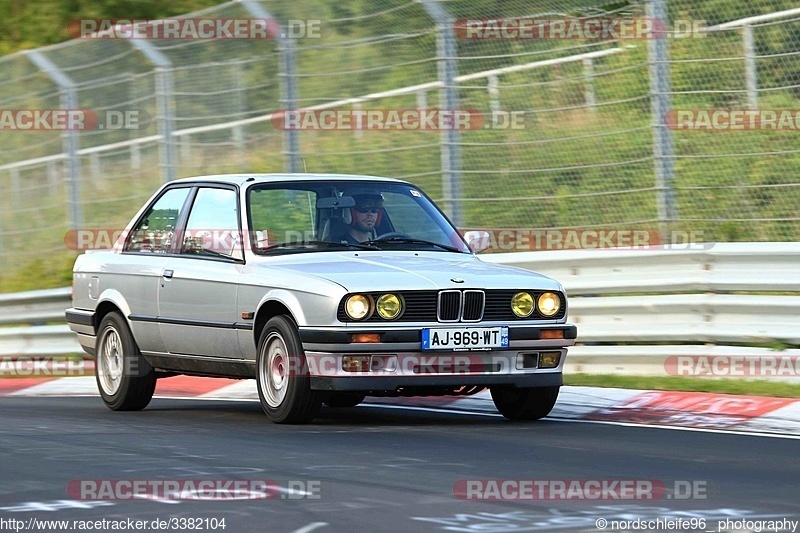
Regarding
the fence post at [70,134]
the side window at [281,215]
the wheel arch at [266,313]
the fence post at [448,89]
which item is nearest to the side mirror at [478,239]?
the side window at [281,215]

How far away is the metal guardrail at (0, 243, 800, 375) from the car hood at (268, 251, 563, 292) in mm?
2076

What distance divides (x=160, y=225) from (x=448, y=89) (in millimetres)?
3093

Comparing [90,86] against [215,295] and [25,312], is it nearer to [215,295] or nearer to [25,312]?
[25,312]

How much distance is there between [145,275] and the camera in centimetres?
1071

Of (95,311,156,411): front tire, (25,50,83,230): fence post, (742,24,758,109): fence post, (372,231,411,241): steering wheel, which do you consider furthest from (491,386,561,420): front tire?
(25,50,83,230): fence post

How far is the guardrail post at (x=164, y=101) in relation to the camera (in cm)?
1575

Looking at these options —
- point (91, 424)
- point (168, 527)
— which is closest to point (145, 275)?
point (91, 424)

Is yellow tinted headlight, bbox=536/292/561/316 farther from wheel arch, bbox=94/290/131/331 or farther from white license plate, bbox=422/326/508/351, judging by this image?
wheel arch, bbox=94/290/131/331

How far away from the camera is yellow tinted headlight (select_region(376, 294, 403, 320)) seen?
899 centimetres

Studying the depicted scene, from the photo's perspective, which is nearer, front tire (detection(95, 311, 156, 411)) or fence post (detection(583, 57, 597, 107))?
front tire (detection(95, 311, 156, 411))

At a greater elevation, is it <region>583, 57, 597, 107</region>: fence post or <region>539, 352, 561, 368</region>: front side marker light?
<region>583, 57, 597, 107</region>: fence post

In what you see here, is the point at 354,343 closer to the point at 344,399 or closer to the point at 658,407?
the point at 344,399

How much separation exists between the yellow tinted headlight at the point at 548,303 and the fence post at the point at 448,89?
357 cm

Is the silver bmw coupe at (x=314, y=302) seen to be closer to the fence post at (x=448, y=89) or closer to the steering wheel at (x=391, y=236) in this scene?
the steering wheel at (x=391, y=236)
